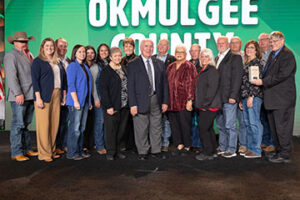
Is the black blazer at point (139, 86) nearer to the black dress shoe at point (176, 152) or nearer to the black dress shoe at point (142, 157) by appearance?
the black dress shoe at point (142, 157)

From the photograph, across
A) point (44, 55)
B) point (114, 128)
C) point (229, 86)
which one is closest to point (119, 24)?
point (44, 55)

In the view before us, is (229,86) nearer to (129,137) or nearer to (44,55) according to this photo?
(129,137)

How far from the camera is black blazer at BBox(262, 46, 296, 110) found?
3.34 meters

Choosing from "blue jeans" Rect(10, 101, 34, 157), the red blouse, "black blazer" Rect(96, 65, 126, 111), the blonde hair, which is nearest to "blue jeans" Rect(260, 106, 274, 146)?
the red blouse

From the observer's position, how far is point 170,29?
5574 millimetres

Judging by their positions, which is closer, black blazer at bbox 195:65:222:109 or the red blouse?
black blazer at bbox 195:65:222:109

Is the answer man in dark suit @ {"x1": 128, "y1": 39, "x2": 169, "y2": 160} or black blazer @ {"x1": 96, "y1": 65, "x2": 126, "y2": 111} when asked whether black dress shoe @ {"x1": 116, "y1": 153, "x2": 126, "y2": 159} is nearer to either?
man in dark suit @ {"x1": 128, "y1": 39, "x2": 169, "y2": 160}

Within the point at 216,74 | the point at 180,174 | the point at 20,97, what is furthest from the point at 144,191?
the point at 20,97

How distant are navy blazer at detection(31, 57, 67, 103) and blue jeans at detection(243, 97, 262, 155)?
2604mm

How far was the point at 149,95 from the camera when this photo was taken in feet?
11.4

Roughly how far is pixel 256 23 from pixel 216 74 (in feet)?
8.41

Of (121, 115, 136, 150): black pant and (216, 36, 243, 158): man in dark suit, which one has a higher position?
(216, 36, 243, 158): man in dark suit

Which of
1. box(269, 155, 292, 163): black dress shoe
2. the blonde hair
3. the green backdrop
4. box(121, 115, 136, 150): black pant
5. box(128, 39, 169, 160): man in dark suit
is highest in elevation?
the green backdrop

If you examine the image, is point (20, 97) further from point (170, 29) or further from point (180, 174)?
point (170, 29)
